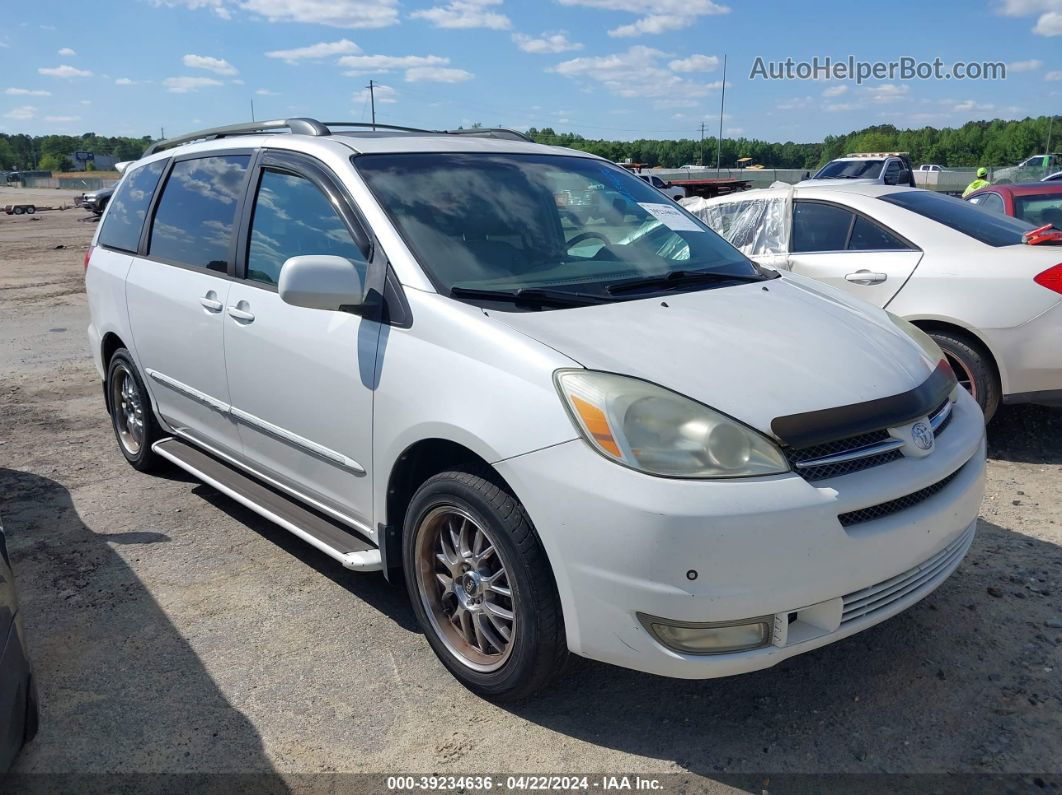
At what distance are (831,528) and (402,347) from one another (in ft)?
4.85

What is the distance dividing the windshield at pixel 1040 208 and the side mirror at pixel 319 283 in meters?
7.34

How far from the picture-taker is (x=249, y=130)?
4.25 m

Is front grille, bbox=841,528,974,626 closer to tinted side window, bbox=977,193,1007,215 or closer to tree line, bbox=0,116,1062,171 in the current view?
tinted side window, bbox=977,193,1007,215

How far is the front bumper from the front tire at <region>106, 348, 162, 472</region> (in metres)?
3.18

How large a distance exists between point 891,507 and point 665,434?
0.74 m

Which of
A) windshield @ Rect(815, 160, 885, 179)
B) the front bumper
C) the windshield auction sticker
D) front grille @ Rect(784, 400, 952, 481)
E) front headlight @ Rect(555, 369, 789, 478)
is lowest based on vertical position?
the front bumper

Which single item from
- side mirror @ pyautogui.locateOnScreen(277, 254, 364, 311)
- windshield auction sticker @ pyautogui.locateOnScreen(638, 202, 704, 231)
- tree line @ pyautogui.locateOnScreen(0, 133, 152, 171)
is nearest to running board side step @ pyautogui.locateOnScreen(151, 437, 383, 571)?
→ side mirror @ pyautogui.locateOnScreen(277, 254, 364, 311)

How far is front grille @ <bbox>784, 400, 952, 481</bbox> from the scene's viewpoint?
2416 millimetres

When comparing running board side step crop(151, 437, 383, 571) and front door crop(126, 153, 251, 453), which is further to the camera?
A: front door crop(126, 153, 251, 453)

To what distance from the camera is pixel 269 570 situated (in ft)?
12.8

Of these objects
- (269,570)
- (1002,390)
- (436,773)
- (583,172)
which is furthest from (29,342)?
(1002,390)

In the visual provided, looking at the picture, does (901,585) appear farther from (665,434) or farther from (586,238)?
(586,238)

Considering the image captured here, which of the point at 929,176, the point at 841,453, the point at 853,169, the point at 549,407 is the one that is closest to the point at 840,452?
the point at 841,453

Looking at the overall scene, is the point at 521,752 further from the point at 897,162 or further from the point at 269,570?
the point at 897,162
